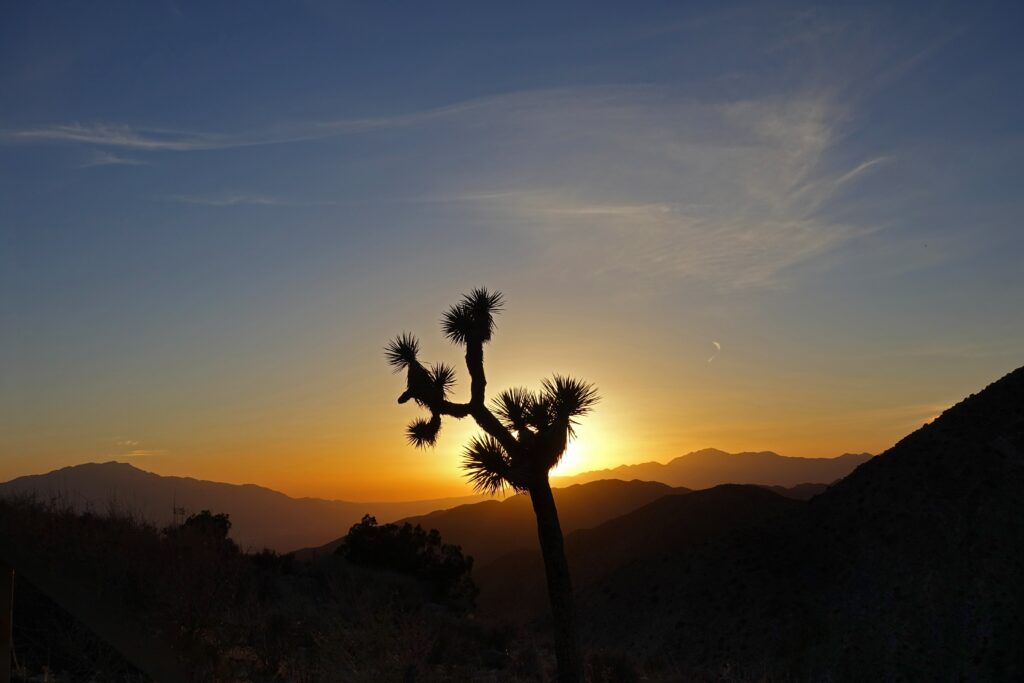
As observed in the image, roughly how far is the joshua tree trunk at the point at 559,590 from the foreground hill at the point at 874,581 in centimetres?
981

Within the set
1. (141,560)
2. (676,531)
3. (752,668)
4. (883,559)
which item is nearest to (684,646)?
(752,668)

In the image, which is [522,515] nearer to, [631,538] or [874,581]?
[631,538]

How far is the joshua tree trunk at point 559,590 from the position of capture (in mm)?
15070

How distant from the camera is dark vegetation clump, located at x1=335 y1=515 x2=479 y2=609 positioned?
37969 millimetres

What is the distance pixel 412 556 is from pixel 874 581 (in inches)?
806

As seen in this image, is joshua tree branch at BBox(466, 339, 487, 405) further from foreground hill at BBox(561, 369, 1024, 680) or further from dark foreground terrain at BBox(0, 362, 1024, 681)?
foreground hill at BBox(561, 369, 1024, 680)

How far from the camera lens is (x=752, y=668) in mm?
29375

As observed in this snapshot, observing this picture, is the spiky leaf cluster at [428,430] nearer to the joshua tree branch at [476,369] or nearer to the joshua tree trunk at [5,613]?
the joshua tree branch at [476,369]

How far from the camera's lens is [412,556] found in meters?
38.3

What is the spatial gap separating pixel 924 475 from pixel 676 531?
32511 millimetres

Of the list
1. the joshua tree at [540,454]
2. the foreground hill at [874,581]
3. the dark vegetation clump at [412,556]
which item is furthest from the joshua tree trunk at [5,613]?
the dark vegetation clump at [412,556]

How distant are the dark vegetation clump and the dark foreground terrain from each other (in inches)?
7.6

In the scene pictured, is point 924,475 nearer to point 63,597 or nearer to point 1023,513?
point 1023,513

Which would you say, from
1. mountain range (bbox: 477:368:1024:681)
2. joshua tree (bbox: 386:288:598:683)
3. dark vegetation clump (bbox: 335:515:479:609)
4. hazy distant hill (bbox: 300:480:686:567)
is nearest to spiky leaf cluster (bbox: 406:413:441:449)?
joshua tree (bbox: 386:288:598:683)
